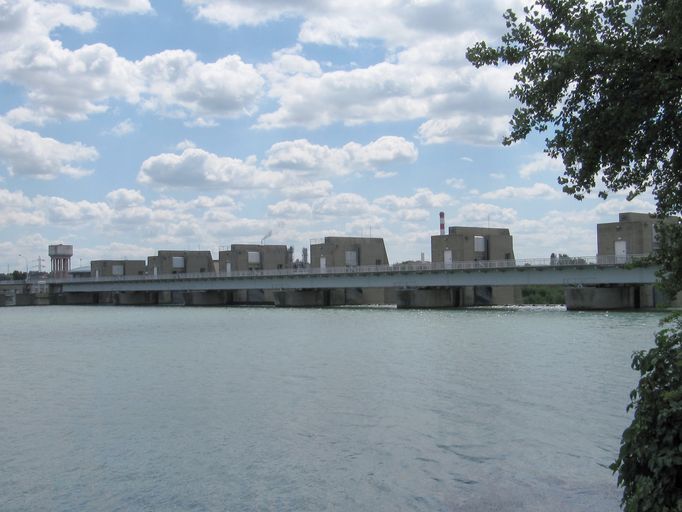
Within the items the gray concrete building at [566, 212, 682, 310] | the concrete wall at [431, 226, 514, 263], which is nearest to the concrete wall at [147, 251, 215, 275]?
the concrete wall at [431, 226, 514, 263]

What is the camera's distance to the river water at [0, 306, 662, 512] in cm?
1336

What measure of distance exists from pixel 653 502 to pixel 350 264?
100619 mm

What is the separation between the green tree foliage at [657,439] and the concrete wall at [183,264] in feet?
435

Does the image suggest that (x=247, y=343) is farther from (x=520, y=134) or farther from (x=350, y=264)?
(x=350, y=264)

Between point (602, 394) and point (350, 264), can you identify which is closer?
point (602, 394)

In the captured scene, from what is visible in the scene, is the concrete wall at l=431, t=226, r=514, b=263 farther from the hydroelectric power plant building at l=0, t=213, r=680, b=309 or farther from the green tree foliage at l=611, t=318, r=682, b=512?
the green tree foliage at l=611, t=318, r=682, b=512

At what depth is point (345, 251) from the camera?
352ft

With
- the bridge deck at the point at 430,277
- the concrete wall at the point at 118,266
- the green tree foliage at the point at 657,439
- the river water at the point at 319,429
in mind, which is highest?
the concrete wall at the point at 118,266

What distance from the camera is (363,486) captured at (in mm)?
13727

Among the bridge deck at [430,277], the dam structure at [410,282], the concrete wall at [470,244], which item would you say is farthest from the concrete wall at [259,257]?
the concrete wall at [470,244]

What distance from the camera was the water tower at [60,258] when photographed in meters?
173

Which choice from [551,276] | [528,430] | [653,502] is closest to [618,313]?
[551,276]

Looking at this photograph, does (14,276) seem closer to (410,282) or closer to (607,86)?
(410,282)

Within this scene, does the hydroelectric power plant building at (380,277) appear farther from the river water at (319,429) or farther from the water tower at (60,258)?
the river water at (319,429)
